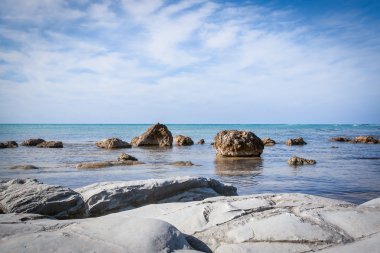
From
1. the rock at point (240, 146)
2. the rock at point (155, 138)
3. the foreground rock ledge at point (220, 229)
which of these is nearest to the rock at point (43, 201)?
the foreground rock ledge at point (220, 229)

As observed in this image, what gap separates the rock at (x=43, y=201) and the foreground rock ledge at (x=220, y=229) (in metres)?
0.79

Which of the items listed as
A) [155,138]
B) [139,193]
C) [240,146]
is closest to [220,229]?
[139,193]

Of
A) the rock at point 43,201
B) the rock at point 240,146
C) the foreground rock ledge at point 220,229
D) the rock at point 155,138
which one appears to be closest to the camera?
the foreground rock ledge at point 220,229

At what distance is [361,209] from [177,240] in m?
2.13

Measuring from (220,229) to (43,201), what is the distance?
251 centimetres

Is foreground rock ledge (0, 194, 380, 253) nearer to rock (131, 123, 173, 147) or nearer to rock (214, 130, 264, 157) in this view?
rock (214, 130, 264, 157)

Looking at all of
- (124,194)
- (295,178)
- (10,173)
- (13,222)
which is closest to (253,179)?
(295,178)

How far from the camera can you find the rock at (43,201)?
3887 millimetres

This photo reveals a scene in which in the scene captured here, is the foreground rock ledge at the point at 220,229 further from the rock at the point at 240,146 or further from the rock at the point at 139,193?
the rock at the point at 240,146

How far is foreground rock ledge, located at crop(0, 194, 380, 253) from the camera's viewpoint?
7.34 ft

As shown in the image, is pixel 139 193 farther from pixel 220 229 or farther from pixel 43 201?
pixel 220 229

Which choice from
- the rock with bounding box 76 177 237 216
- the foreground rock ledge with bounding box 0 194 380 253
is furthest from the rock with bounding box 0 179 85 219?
the foreground rock ledge with bounding box 0 194 380 253

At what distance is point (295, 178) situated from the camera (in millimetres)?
8805

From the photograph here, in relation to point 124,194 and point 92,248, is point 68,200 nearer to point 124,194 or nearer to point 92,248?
point 124,194
